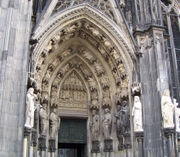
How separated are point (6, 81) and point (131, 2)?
7791mm

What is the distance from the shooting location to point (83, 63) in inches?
583

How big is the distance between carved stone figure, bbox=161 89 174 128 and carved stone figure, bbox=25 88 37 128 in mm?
5001

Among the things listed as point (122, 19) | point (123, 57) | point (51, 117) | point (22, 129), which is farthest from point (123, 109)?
point (22, 129)

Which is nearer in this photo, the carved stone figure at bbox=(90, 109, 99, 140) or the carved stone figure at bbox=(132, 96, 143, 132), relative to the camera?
the carved stone figure at bbox=(132, 96, 143, 132)

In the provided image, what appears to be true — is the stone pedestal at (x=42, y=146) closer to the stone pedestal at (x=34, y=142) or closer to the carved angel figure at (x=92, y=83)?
the stone pedestal at (x=34, y=142)

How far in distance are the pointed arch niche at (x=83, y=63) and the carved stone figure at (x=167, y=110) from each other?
1.71m

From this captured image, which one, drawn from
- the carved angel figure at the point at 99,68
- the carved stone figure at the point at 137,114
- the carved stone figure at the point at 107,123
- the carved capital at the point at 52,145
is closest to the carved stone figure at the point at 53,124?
the carved capital at the point at 52,145

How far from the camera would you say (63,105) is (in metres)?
14.2

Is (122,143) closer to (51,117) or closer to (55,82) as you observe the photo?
(51,117)

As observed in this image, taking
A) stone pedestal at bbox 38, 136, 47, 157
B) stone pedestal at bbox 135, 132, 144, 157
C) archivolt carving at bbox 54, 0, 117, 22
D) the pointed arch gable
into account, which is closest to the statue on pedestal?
stone pedestal at bbox 135, 132, 144, 157

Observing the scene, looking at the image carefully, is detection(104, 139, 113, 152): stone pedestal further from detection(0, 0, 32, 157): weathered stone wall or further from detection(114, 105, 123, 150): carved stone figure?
detection(0, 0, 32, 157): weathered stone wall

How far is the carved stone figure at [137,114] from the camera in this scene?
11.7m

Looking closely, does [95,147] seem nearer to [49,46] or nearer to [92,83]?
[92,83]

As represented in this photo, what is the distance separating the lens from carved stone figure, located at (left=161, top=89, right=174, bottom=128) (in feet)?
36.4
